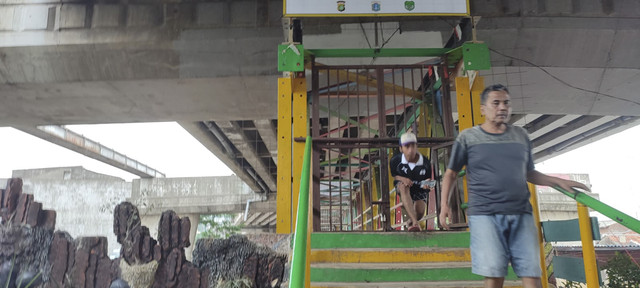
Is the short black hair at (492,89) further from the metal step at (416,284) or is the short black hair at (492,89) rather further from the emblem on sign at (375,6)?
the emblem on sign at (375,6)

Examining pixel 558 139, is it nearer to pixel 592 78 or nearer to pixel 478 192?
pixel 592 78

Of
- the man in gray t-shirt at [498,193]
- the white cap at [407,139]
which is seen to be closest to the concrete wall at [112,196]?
the white cap at [407,139]

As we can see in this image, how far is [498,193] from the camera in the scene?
2498mm

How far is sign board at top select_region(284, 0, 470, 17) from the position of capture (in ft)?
17.9

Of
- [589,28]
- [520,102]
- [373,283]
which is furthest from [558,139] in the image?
[373,283]

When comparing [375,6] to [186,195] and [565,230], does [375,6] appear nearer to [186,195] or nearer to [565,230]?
[565,230]

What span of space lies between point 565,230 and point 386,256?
63.5 inches

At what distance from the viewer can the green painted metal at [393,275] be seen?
3.90 meters

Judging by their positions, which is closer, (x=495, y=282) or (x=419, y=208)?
(x=495, y=282)

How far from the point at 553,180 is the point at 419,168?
2.38 metres

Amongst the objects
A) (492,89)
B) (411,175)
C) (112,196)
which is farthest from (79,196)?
(492,89)

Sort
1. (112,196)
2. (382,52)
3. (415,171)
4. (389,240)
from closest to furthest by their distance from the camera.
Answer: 1. (389,240)
2. (415,171)
3. (382,52)
4. (112,196)

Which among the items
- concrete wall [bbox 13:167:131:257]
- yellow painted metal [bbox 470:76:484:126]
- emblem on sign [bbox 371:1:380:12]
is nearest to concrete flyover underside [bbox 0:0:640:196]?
emblem on sign [bbox 371:1:380:12]

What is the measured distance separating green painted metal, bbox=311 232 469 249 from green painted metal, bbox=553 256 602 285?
96 cm
